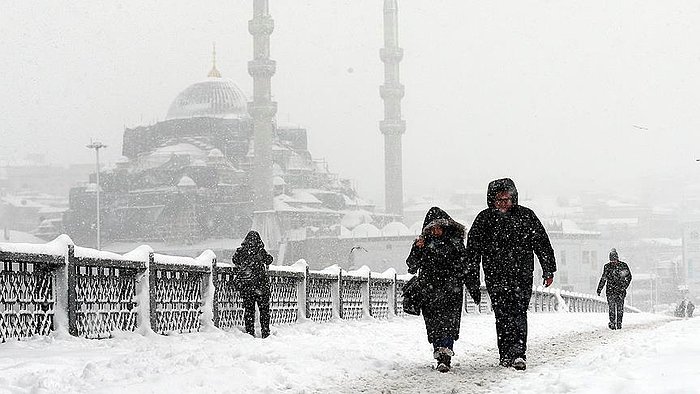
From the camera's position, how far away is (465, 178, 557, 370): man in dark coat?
7.55 metres

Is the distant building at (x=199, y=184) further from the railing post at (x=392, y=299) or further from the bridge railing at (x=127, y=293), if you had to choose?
the bridge railing at (x=127, y=293)

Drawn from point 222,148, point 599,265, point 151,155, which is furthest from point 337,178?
point 599,265

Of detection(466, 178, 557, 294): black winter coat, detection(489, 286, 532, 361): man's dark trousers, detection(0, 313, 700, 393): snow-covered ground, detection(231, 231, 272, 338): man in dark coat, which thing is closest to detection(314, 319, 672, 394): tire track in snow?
detection(0, 313, 700, 393): snow-covered ground

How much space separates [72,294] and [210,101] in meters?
101

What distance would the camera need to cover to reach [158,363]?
6875mm

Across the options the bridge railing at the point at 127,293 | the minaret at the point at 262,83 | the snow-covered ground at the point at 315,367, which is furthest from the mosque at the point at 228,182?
the snow-covered ground at the point at 315,367

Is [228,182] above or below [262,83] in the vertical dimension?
below

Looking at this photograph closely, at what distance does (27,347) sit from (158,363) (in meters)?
1.31

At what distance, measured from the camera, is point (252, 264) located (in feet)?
36.6

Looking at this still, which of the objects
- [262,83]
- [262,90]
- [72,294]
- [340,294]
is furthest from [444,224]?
[262,83]

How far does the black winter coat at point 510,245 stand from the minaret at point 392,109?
89.1m

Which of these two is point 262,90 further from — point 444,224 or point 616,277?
point 444,224

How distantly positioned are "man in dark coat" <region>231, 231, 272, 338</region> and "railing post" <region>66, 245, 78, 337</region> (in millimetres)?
2800

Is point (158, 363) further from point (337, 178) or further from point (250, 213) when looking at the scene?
point (337, 178)
